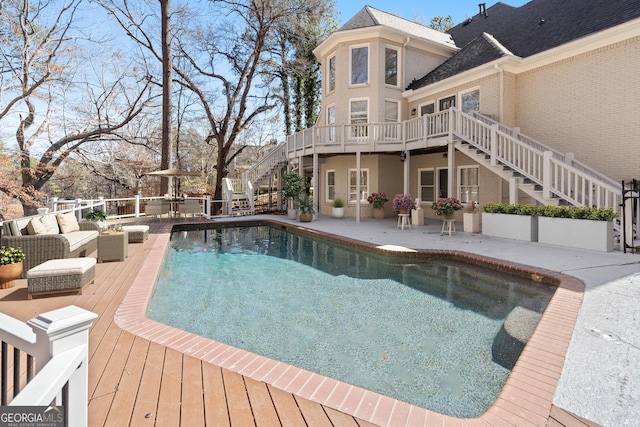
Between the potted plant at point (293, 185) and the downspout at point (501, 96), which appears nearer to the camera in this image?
the downspout at point (501, 96)

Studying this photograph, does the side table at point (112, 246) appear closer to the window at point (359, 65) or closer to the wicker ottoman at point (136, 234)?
the wicker ottoman at point (136, 234)

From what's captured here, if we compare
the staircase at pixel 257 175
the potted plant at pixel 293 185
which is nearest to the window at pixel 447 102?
the potted plant at pixel 293 185

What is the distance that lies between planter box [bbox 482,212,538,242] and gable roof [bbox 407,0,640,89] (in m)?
5.72

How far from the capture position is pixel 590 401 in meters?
2.21

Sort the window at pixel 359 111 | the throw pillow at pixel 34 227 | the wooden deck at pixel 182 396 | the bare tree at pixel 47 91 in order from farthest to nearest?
1. the window at pixel 359 111
2. the bare tree at pixel 47 91
3. the throw pillow at pixel 34 227
4. the wooden deck at pixel 182 396

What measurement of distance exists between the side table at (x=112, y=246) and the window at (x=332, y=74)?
11835mm

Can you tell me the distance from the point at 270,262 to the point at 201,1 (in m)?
17.8

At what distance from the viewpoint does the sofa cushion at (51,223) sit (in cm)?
572

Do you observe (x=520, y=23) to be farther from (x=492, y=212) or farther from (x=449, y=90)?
(x=492, y=212)

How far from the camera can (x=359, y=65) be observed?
46.6 feet

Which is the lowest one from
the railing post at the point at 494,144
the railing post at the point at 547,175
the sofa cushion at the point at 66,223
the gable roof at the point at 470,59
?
the sofa cushion at the point at 66,223

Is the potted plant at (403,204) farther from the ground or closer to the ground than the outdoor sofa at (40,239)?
farther from the ground

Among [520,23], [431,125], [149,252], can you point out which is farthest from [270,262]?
[520,23]

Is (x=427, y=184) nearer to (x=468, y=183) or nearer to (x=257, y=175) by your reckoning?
(x=468, y=183)
